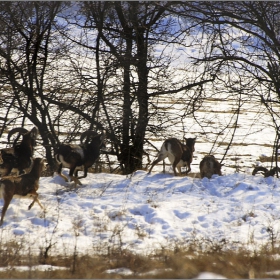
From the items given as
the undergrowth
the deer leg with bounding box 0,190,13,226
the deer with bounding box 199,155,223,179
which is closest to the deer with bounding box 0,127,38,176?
the deer leg with bounding box 0,190,13,226

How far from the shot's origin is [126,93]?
1684 centimetres

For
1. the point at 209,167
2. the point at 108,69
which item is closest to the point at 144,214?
the point at 209,167

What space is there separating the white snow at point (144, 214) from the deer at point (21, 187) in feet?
0.77

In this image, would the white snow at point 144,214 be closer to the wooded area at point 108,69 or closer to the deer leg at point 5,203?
the deer leg at point 5,203

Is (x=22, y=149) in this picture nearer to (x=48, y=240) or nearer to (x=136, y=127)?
(x=48, y=240)

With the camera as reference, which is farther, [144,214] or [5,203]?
[144,214]

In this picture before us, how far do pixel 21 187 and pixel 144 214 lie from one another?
2.37 meters

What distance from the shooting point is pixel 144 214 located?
995 centimetres

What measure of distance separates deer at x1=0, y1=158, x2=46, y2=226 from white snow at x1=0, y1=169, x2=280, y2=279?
24 centimetres

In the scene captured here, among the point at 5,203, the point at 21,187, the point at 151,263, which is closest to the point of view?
the point at 151,263

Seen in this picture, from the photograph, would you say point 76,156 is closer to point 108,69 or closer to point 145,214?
point 145,214

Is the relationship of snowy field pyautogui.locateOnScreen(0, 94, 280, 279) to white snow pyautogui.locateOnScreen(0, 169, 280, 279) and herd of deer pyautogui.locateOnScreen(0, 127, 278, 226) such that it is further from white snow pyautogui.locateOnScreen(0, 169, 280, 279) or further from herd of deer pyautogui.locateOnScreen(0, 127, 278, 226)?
herd of deer pyautogui.locateOnScreen(0, 127, 278, 226)

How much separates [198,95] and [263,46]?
2502 millimetres

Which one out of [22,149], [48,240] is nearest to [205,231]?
[48,240]
